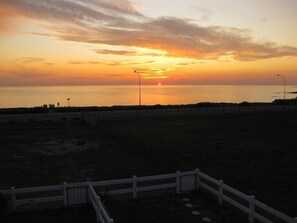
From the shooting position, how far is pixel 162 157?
19.5m

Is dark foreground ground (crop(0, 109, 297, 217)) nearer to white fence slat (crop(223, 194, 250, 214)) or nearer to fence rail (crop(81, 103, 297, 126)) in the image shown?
white fence slat (crop(223, 194, 250, 214))

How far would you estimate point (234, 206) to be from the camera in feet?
36.2

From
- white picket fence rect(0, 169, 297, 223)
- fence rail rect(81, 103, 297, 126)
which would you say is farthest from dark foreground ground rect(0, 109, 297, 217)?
fence rail rect(81, 103, 297, 126)

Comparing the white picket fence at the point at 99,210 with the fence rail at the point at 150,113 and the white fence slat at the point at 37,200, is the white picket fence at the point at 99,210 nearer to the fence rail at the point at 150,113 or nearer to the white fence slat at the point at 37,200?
the white fence slat at the point at 37,200

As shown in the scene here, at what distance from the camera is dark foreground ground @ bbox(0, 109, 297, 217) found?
48.2 ft

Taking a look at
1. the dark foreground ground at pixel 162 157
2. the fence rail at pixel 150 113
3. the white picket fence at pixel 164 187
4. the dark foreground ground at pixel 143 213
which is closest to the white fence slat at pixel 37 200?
the white picket fence at pixel 164 187

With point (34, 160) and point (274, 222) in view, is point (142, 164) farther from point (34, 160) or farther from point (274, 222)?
→ point (274, 222)

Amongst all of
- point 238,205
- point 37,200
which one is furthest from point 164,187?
point 37,200

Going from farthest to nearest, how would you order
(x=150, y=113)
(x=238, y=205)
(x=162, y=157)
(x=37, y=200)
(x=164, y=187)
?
(x=150, y=113) < (x=162, y=157) < (x=164, y=187) < (x=37, y=200) < (x=238, y=205)

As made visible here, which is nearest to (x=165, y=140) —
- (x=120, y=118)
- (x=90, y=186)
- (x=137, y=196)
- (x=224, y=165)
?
(x=224, y=165)

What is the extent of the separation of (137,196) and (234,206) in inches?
156

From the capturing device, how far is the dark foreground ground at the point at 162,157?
14.7m

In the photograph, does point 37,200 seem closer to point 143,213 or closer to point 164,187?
point 143,213

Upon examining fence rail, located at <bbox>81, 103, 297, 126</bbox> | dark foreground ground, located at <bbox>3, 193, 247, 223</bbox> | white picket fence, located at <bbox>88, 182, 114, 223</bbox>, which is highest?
fence rail, located at <bbox>81, 103, 297, 126</bbox>
